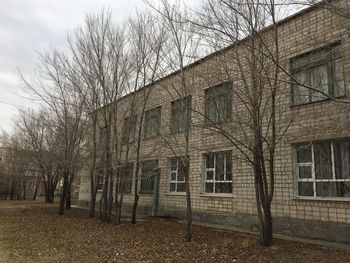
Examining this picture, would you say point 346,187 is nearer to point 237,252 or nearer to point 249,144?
point 249,144

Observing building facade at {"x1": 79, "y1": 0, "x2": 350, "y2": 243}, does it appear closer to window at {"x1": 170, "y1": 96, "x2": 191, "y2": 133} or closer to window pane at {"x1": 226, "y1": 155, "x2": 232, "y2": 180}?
window pane at {"x1": 226, "y1": 155, "x2": 232, "y2": 180}

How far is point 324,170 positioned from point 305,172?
609 mm

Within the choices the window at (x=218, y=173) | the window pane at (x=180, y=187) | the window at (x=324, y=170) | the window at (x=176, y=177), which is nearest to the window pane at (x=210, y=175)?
the window at (x=218, y=173)

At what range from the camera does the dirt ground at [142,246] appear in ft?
25.0

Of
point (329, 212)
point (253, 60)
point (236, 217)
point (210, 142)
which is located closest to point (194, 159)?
point (210, 142)

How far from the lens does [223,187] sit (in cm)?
1323

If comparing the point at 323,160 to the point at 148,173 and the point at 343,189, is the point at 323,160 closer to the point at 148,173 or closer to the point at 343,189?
the point at 343,189

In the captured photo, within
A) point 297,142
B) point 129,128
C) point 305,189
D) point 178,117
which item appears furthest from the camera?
point 178,117

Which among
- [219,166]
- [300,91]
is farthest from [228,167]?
[300,91]

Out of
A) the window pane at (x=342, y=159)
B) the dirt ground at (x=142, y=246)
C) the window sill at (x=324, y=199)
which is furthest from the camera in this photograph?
the window pane at (x=342, y=159)

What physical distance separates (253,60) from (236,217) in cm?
640

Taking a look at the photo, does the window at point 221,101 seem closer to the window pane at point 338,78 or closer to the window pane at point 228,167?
the window pane at point 228,167

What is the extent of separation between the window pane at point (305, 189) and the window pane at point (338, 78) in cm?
289

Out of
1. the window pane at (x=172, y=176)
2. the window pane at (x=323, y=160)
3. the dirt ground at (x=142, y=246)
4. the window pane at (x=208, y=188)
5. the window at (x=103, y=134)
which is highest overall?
the window at (x=103, y=134)
